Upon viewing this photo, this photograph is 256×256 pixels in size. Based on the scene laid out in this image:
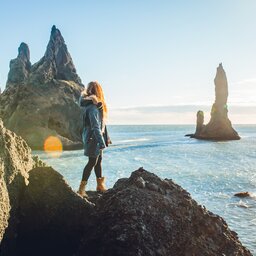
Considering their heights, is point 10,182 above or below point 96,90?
below

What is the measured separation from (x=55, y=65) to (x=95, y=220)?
3399 inches

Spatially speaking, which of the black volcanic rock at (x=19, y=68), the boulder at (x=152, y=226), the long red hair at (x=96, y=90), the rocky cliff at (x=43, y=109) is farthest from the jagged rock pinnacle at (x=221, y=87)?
the boulder at (x=152, y=226)

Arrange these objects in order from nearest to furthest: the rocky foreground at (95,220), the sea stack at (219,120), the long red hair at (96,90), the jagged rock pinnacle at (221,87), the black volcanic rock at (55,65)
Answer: the rocky foreground at (95,220) → the long red hair at (96,90) → the black volcanic rock at (55,65) → the sea stack at (219,120) → the jagged rock pinnacle at (221,87)

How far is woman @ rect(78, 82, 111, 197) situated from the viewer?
8461 mm

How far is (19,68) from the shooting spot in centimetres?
11500

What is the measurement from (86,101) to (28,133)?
197 feet

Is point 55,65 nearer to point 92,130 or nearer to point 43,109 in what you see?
point 43,109

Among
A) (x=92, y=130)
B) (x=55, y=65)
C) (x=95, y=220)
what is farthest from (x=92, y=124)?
(x=55, y=65)

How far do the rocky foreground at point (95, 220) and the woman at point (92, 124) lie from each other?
1.95 m

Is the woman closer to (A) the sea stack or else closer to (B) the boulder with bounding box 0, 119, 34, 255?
(B) the boulder with bounding box 0, 119, 34, 255

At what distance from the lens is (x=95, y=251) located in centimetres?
555

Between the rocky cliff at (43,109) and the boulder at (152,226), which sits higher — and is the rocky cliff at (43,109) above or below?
above

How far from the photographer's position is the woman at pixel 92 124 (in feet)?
27.8

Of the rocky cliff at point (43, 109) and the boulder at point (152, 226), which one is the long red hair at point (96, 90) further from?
the rocky cliff at point (43, 109)
